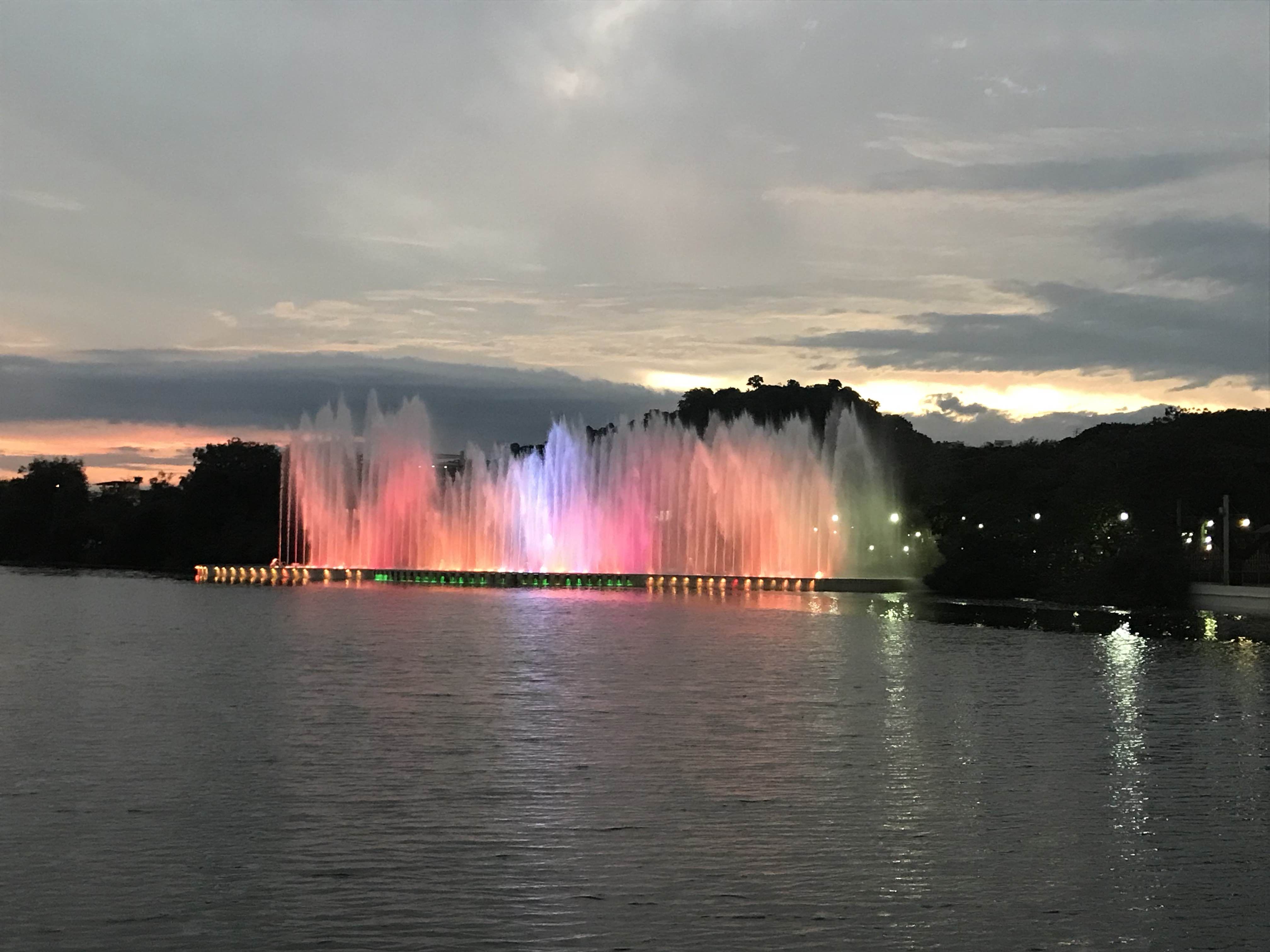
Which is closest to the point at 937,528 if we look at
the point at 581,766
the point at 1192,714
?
the point at 1192,714

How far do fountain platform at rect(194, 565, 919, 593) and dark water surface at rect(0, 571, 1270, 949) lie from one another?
43.8 metres

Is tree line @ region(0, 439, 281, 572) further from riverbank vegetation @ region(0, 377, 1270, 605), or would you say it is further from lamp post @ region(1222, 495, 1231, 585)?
lamp post @ region(1222, 495, 1231, 585)

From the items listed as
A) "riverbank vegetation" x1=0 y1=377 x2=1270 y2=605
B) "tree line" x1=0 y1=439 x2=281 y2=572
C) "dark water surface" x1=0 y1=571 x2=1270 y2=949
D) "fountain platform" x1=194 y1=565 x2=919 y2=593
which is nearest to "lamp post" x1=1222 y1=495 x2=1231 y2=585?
"riverbank vegetation" x1=0 y1=377 x2=1270 y2=605

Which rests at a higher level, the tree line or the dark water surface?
the tree line

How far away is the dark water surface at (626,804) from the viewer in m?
12.8

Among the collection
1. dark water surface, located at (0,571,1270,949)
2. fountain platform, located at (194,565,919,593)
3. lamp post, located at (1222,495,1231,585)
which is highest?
lamp post, located at (1222,495,1231,585)

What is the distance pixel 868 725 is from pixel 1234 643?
26547 mm

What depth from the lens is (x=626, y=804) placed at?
17.7 m

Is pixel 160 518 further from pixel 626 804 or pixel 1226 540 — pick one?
pixel 626 804

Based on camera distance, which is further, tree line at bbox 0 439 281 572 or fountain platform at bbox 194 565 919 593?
tree line at bbox 0 439 281 572

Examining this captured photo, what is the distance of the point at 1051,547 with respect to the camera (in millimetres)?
87938

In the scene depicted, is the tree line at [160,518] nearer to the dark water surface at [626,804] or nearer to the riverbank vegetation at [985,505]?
the riverbank vegetation at [985,505]

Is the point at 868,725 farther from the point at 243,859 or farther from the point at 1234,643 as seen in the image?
the point at 1234,643

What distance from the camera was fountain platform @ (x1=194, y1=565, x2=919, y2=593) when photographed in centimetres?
8144
